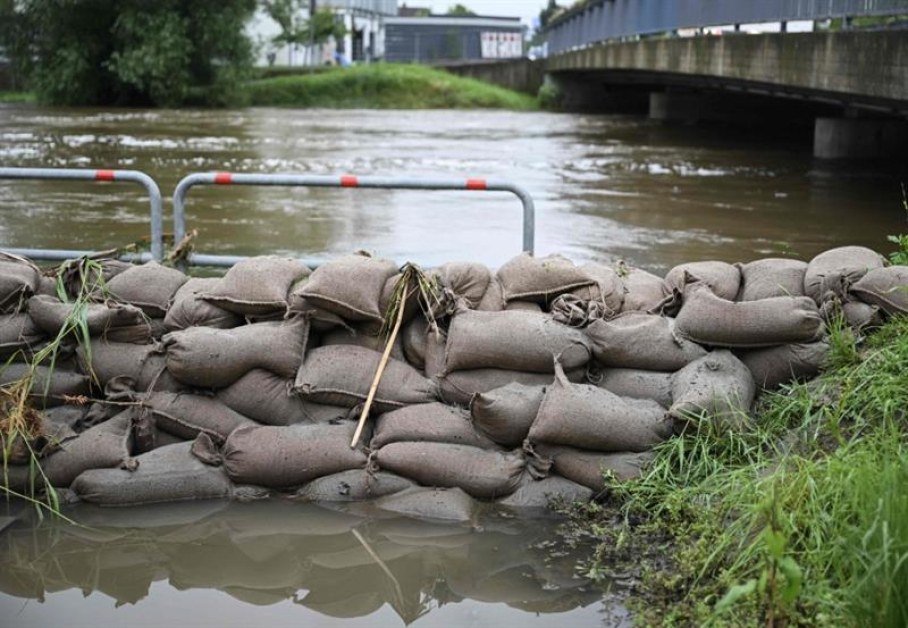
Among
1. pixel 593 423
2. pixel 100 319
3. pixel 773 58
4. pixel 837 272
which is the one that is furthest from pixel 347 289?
pixel 773 58

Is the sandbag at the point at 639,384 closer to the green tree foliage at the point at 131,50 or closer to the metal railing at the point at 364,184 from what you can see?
the metal railing at the point at 364,184

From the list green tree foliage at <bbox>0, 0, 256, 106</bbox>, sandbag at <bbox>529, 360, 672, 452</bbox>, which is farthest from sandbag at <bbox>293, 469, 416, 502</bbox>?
green tree foliage at <bbox>0, 0, 256, 106</bbox>

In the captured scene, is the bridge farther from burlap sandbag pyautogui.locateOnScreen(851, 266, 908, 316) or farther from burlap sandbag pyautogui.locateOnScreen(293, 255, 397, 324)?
burlap sandbag pyautogui.locateOnScreen(293, 255, 397, 324)

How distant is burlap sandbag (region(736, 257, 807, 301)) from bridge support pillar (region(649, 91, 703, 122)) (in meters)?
29.1

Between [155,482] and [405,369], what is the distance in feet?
3.66

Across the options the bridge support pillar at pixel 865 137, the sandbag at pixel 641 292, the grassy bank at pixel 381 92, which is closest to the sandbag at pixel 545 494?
the sandbag at pixel 641 292

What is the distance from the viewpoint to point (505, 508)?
4.70 m

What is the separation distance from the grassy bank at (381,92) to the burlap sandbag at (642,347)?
4324 cm

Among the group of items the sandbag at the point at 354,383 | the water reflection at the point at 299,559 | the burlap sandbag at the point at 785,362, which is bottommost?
the water reflection at the point at 299,559

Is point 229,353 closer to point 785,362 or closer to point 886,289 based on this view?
point 785,362

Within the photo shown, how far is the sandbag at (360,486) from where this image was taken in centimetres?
475

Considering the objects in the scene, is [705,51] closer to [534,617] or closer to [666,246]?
[666,246]

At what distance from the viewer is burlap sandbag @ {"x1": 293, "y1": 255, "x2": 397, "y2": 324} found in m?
5.03

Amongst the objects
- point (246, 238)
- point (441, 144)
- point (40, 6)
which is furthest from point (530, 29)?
point (246, 238)
